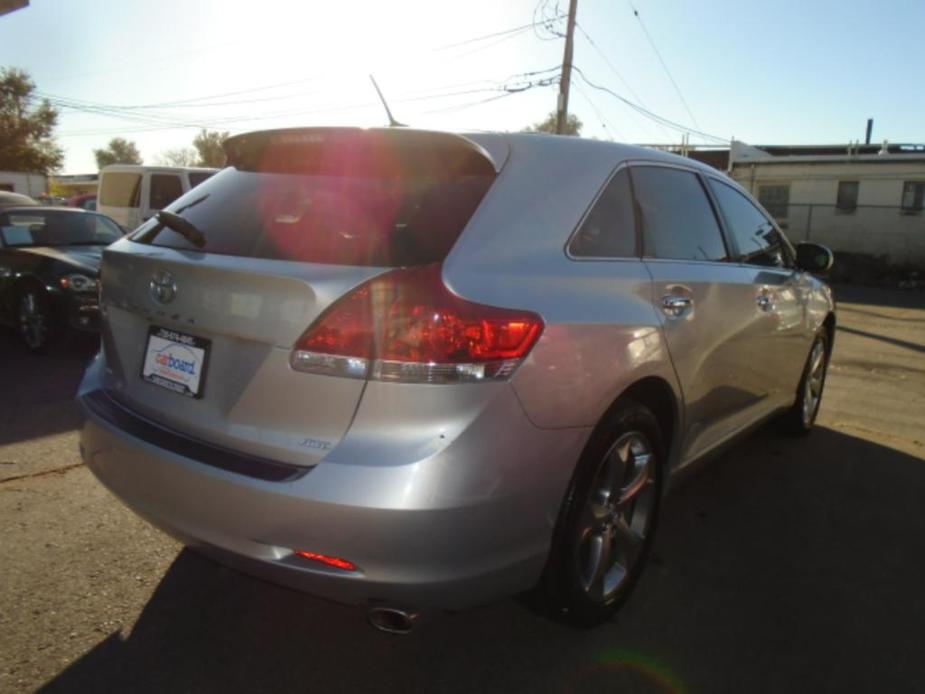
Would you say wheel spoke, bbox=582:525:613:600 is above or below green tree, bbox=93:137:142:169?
below

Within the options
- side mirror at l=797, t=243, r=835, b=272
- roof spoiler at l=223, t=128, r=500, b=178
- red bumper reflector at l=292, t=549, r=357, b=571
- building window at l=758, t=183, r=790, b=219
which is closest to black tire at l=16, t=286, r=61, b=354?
roof spoiler at l=223, t=128, r=500, b=178

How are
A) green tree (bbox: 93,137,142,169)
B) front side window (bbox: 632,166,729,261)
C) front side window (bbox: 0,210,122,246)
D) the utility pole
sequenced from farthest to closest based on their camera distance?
green tree (bbox: 93,137,142,169), the utility pole, front side window (bbox: 0,210,122,246), front side window (bbox: 632,166,729,261)

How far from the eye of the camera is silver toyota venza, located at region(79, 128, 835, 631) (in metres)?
1.88

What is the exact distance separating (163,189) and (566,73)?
1389 cm

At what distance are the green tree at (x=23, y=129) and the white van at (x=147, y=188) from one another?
45.2m

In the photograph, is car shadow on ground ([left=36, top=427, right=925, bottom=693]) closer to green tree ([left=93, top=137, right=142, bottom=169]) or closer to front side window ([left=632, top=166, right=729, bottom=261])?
front side window ([left=632, top=166, right=729, bottom=261])

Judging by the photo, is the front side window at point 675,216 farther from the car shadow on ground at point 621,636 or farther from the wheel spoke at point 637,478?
the car shadow on ground at point 621,636

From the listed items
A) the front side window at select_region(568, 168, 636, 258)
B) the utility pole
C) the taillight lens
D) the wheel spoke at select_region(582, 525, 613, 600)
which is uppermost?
the utility pole

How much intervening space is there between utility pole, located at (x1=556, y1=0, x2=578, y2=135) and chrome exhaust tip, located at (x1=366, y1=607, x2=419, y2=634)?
20.9 meters

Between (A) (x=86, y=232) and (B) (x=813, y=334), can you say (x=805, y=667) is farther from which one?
(A) (x=86, y=232)

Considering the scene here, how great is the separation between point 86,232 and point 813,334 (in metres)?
7.27

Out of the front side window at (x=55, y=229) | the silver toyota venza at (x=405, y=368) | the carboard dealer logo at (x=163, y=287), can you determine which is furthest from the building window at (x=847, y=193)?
the carboard dealer logo at (x=163, y=287)

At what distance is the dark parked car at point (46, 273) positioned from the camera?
653cm

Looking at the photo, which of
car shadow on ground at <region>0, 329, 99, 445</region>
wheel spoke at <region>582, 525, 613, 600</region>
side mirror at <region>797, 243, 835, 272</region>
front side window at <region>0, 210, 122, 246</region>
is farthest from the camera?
front side window at <region>0, 210, 122, 246</region>
